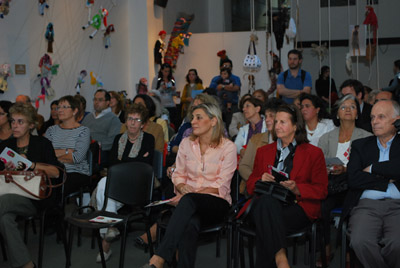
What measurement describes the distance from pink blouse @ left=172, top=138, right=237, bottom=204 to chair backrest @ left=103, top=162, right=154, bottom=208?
9.4 inches

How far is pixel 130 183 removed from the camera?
3736 mm

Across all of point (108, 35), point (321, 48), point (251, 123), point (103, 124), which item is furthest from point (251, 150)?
point (321, 48)

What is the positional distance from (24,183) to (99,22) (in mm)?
5502

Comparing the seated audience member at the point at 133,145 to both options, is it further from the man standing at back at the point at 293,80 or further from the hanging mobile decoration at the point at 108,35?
the hanging mobile decoration at the point at 108,35

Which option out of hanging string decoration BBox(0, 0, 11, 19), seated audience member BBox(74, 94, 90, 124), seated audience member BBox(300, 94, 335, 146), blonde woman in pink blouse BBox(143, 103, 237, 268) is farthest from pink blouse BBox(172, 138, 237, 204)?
hanging string decoration BBox(0, 0, 11, 19)

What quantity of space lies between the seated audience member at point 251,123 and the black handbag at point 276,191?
1.49 m

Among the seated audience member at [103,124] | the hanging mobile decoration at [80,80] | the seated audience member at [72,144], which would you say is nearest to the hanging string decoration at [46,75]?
the hanging mobile decoration at [80,80]

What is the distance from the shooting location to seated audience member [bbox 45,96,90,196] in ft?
14.2

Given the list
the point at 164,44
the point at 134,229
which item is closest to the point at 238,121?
the point at 134,229

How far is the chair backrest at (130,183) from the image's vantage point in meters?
3.71

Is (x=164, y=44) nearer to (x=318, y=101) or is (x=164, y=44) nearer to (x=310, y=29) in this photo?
(x=310, y=29)

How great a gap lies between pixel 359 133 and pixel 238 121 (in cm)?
207

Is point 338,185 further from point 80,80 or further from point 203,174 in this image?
point 80,80

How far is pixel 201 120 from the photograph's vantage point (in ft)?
11.8
